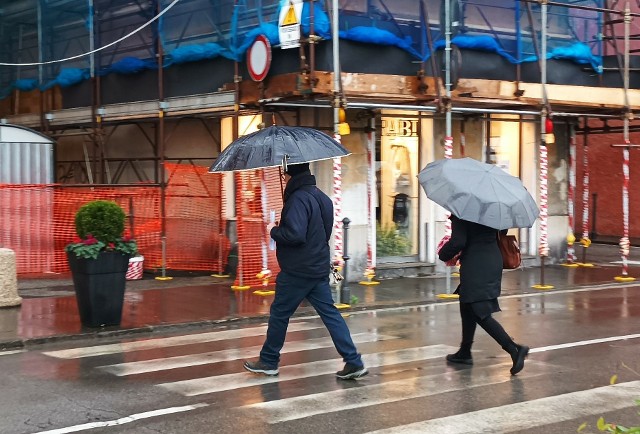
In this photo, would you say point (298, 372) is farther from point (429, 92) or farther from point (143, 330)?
point (429, 92)

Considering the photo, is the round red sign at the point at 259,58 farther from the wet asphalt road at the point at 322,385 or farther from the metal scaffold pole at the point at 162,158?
the wet asphalt road at the point at 322,385

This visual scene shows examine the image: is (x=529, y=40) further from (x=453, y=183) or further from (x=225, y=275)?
(x=453, y=183)

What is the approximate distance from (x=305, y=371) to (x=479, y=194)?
7.91 feet

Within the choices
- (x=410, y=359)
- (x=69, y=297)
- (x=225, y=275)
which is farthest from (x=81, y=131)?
(x=410, y=359)

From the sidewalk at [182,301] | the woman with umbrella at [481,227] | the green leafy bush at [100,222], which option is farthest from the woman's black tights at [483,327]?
the green leafy bush at [100,222]

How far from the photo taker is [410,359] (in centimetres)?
927

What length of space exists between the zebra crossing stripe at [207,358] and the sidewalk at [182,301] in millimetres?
1885

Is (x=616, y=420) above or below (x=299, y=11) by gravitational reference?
below

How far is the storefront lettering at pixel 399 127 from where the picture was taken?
17.5 m

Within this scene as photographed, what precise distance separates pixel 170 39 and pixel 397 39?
477cm

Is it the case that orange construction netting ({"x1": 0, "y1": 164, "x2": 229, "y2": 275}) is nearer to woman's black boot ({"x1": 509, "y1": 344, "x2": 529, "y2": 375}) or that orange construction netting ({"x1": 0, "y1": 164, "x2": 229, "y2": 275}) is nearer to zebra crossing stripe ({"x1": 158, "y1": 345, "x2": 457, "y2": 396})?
zebra crossing stripe ({"x1": 158, "y1": 345, "x2": 457, "y2": 396})

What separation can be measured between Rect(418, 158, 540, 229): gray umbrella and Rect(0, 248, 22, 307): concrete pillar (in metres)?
6.67

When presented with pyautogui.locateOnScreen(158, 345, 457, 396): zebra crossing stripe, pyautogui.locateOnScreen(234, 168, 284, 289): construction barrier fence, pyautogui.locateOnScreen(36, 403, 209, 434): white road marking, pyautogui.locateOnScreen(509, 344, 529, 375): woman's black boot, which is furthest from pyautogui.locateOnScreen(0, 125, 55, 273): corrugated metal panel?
pyautogui.locateOnScreen(509, 344, 529, 375): woman's black boot

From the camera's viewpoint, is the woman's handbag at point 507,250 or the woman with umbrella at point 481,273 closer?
the woman with umbrella at point 481,273
